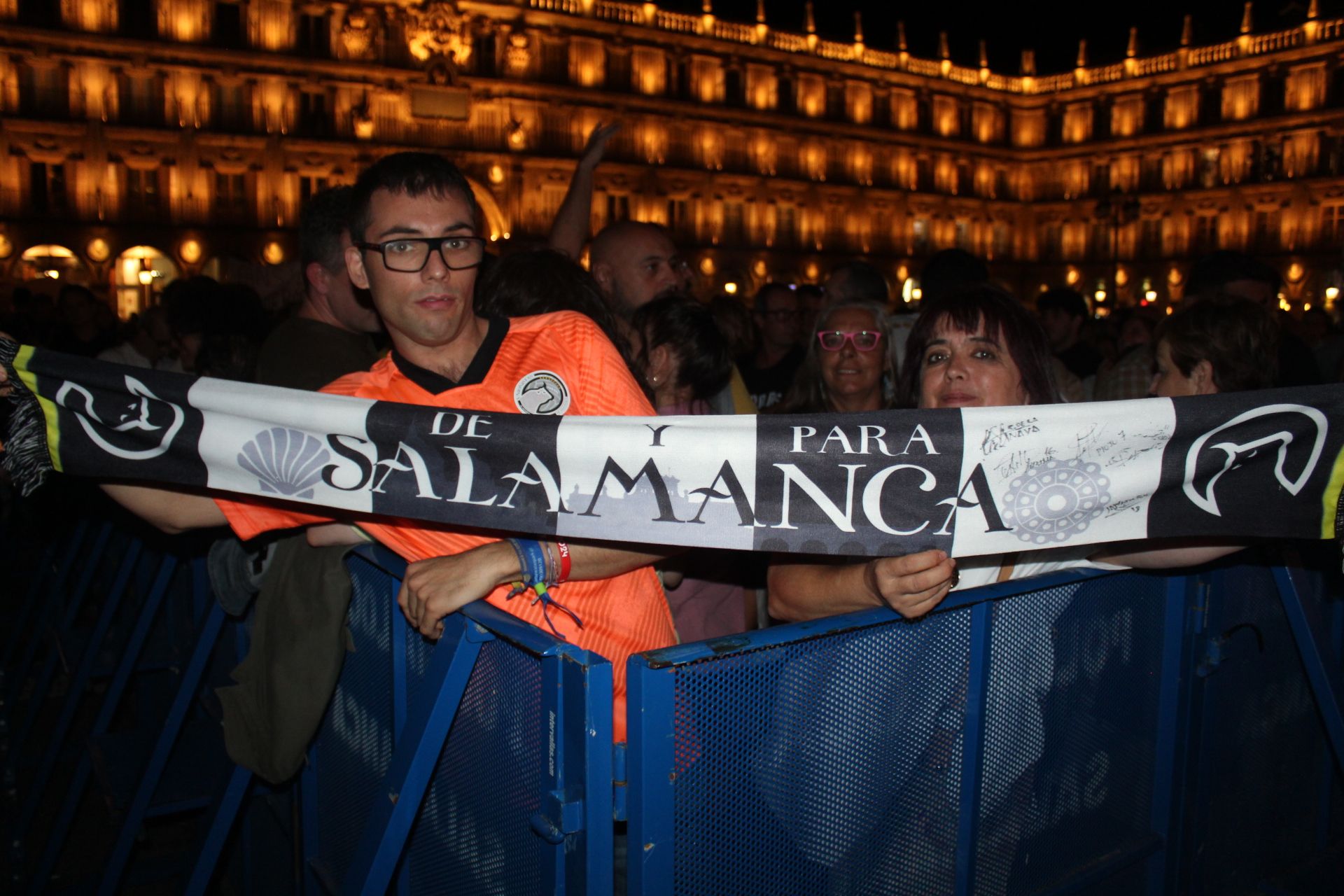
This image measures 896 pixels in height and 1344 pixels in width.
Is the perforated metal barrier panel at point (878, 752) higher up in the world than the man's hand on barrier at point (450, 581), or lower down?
lower down

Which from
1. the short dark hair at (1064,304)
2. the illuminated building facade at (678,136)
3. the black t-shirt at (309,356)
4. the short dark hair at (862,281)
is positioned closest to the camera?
the black t-shirt at (309,356)

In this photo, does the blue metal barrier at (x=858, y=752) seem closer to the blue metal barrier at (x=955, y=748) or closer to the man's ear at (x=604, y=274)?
the blue metal barrier at (x=955, y=748)

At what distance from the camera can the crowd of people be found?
2297 mm

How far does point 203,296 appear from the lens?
17.5 feet

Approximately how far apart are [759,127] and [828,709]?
4061cm

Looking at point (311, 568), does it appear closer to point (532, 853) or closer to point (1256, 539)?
point (532, 853)

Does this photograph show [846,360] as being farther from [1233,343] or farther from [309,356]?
[309,356]

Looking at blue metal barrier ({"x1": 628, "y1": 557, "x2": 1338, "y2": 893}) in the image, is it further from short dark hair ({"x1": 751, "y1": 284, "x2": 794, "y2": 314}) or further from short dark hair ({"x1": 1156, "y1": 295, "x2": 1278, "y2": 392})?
short dark hair ({"x1": 751, "y1": 284, "x2": 794, "y2": 314})

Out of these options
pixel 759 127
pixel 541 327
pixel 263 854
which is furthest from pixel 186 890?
pixel 759 127

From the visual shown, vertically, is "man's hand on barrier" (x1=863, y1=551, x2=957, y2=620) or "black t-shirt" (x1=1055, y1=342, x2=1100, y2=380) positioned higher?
"black t-shirt" (x1=1055, y1=342, x2=1100, y2=380)

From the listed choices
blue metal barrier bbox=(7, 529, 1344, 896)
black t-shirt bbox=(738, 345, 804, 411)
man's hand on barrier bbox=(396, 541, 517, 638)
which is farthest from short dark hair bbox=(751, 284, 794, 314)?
man's hand on barrier bbox=(396, 541, 517, 638)

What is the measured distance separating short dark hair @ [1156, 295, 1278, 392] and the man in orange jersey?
1.97 meters

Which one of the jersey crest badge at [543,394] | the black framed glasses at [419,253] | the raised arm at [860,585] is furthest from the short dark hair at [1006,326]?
the black framed glasses at [419,253]

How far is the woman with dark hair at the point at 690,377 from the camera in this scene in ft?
11.8
